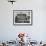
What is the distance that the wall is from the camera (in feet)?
16.4

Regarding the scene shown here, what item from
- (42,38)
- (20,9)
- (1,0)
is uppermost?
(1,0)

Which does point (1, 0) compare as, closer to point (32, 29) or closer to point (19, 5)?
point (19, 5)

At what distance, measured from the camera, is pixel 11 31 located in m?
5.01

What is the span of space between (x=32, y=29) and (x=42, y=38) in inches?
20.2

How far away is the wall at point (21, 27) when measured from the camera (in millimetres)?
4992

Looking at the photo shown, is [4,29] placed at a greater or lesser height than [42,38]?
greater

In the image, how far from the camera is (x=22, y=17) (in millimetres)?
5031

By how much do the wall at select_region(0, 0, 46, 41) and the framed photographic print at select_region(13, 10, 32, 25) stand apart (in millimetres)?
120

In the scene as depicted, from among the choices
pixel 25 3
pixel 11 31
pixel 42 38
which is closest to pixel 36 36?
pixel 42 38

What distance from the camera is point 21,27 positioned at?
502 cm

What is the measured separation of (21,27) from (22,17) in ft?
1.27

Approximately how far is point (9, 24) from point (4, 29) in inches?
10.7

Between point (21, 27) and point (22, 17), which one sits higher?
point (22, 17)

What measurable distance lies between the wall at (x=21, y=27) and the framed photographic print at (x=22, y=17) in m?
0.12
